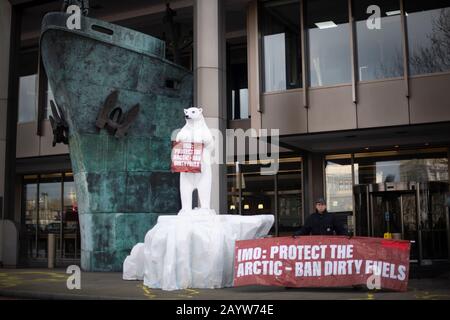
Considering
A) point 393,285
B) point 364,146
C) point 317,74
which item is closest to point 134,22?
point 317,74

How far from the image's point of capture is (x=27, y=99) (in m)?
25.3

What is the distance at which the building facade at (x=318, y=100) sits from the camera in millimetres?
17078

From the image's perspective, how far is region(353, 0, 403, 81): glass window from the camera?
57.1 ft

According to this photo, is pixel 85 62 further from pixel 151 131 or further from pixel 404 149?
pixel 404 149

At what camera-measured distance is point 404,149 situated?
19922mm

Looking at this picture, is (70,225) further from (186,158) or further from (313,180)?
(186,158)

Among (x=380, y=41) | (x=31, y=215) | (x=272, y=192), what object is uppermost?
(x=380, y=41)

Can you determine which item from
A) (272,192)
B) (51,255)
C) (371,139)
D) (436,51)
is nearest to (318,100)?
(371,139)

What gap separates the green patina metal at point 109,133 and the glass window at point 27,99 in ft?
30.1

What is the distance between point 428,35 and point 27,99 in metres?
16.8

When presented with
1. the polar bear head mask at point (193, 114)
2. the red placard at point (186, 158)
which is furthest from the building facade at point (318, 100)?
the red placard at point (186, 158)

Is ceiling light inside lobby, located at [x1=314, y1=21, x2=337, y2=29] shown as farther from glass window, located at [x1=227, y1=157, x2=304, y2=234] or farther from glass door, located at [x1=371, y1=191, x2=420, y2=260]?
glass door, located at [x1=371, y1=191, x2=420, y2=260]

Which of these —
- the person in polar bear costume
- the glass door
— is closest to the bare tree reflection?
the glass door

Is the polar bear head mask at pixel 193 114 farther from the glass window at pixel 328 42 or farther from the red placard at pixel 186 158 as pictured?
the glass window at pixel 328 42
